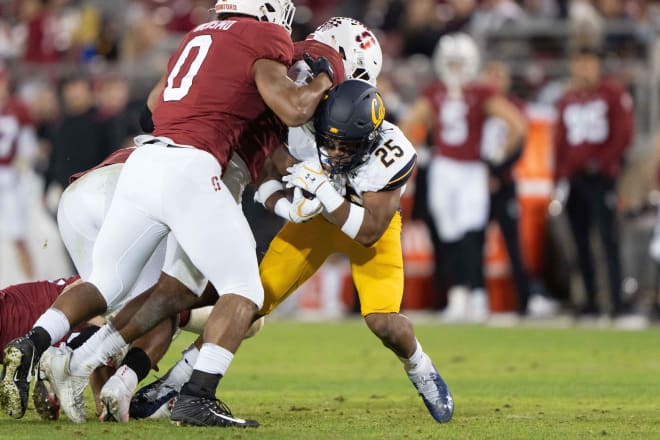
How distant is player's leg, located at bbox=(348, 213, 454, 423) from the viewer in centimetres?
573

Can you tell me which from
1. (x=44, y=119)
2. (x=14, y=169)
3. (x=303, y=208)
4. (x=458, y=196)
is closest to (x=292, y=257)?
(x=303, y=208)

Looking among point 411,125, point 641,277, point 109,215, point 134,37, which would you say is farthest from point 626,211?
point 109,215

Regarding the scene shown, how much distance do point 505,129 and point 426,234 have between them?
1.48 m

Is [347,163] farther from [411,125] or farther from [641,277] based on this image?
[641,277]

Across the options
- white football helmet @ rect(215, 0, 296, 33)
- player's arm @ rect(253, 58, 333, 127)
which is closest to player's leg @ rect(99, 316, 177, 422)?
player's arm @ rect(253, 58, 333, 127)

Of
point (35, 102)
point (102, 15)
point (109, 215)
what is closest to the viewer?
point (109, 215)

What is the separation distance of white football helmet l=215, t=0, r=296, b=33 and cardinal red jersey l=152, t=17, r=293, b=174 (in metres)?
0.14

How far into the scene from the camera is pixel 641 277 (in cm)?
1230

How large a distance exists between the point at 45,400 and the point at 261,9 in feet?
6.36

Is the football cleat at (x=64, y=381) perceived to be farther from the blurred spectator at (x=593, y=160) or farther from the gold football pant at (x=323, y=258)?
the blurred spectator at (x=593, y=160)

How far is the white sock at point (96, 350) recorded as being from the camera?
5480 millimetres

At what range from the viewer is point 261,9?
18.6ft

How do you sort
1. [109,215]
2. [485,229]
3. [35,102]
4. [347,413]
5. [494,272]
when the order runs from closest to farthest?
1. [109,215]
2. [347,413]
3. [485,229]
4. [494,272]
5. [35,102]

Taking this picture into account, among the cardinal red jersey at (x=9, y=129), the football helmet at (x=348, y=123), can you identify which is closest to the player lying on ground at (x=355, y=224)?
the football helmet at (x=348, y=123)
